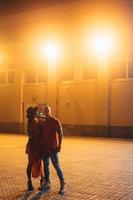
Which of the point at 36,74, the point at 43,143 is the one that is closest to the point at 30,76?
the point at 36,74

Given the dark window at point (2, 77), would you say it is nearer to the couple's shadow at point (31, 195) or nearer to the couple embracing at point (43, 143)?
the couple embracing at point (43, 143)

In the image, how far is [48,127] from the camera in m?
8.30

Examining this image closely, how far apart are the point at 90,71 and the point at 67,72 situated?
198 cm

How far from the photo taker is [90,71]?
26406mm

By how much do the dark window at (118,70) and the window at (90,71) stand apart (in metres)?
1.38

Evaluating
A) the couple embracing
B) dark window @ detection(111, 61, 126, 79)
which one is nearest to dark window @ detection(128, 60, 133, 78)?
dark window @ detection(111, 61, 126, 79)

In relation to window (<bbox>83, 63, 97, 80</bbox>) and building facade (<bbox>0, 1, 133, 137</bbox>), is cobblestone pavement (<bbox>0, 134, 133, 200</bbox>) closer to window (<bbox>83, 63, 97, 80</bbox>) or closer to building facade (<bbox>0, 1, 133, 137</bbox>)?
building facade (<bbox>0, 1, 133, 137</bbox>)

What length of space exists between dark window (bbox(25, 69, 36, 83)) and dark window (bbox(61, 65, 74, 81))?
2.67 m

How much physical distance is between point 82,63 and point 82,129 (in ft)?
14.8

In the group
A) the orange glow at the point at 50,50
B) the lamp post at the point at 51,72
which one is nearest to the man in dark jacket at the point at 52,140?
the lamp post at the point at 51,72

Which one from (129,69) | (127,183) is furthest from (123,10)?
(127,183)

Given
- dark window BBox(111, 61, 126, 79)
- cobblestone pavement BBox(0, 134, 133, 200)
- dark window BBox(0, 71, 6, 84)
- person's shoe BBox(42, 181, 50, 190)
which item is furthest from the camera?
dark window BBox(0, 71, 6, 84)

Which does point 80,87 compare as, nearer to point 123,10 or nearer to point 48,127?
point 123,10

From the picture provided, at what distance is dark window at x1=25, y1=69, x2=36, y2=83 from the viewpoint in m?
29.5
